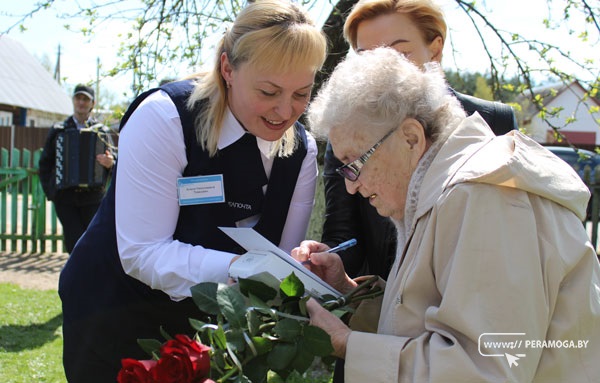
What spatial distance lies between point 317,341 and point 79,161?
17.3 feet

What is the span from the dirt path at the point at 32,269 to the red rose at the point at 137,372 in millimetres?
6268

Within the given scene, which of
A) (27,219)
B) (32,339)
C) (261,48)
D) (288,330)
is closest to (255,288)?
(288,330)

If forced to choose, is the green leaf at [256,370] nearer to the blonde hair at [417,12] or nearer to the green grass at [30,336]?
the blonde hair at [417,12]

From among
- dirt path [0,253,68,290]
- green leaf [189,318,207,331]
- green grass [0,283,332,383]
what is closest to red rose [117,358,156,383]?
green leaf [189,318,207,331]

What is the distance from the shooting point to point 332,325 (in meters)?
1.54

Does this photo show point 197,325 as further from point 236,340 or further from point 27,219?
point 27,219

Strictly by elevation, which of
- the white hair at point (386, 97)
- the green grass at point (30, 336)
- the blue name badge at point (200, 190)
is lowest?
the green grass at point (30, 336)

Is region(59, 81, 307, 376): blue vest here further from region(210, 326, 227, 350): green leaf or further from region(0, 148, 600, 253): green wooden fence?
region(0, 148, 600, 253): green wooden fence

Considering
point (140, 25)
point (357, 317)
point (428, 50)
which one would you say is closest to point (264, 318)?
point (357, 317)

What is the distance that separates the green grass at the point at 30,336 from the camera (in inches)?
174

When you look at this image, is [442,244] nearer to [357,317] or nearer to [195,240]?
[357,317]

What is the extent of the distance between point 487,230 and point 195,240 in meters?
1.04

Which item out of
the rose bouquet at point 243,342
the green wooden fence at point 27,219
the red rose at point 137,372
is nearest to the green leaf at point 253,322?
the rose bouquet at point 243,342

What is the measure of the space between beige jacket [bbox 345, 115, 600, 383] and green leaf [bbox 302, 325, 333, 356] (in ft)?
0.20
